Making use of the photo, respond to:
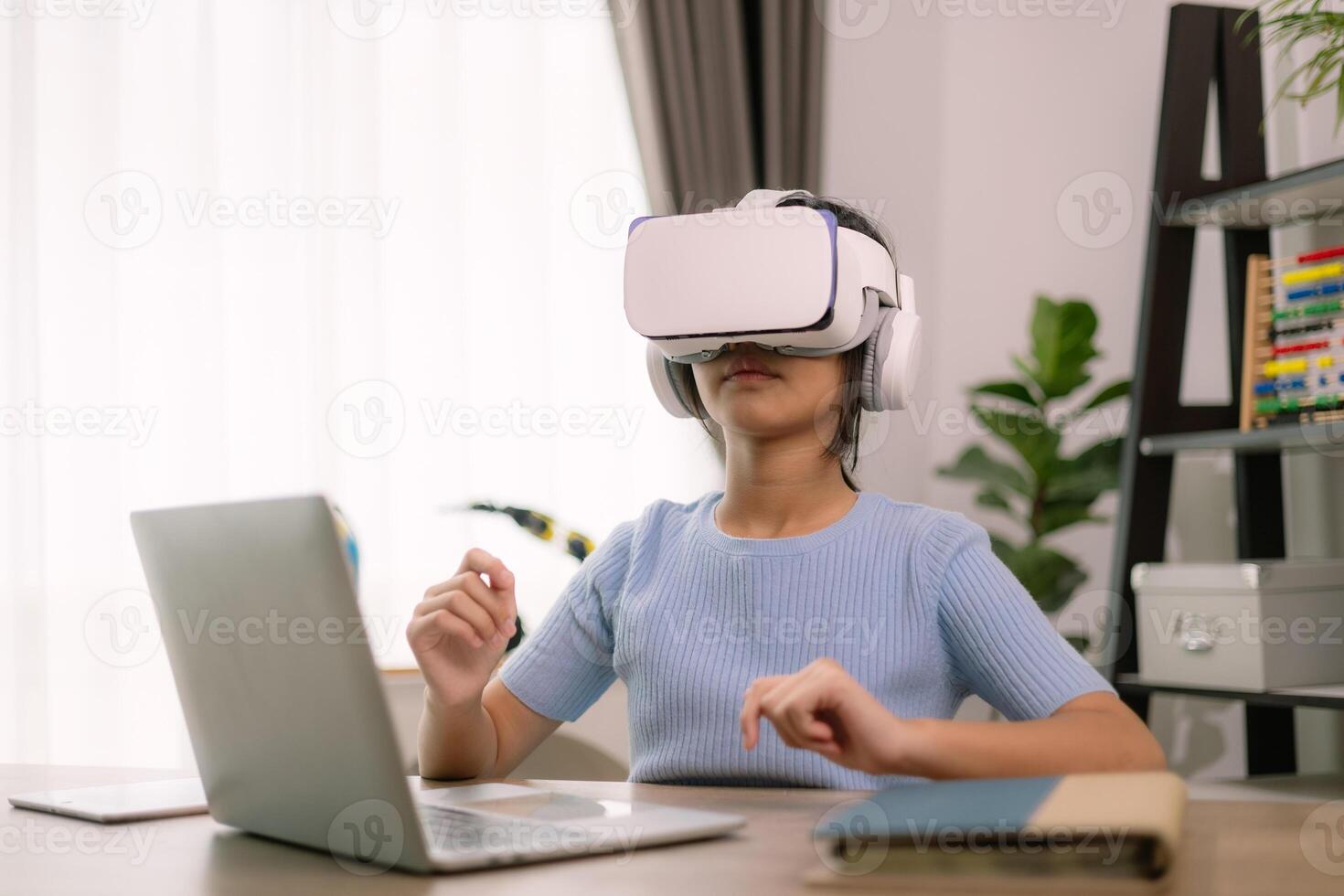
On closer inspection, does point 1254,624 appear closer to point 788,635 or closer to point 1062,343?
point 1062,343

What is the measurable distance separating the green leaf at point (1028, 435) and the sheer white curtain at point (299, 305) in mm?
671

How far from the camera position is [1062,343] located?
2674 millimetres

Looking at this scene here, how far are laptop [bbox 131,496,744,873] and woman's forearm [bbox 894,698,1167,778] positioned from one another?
147 mm

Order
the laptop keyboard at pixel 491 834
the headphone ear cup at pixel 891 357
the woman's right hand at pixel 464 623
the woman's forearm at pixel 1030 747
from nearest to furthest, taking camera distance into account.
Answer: the laptop keyboard at pixel 491 834, the woman's forearm at pixel 1030 747, the woman's right hand at pixel 464 623, the headphone ear cup at pixel 891 357

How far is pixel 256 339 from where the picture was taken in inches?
108

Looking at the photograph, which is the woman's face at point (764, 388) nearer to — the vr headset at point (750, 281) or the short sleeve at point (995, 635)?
the vr headset at point (750, 281)

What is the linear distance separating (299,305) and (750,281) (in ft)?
6.18

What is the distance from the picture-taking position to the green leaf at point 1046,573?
2699 mm

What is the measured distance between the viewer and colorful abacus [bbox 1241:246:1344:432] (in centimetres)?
217

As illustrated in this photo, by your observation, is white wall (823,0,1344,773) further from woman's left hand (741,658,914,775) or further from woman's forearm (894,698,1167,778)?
woman's left hand (741,658,914,775)

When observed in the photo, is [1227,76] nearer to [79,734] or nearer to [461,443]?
[461,443]

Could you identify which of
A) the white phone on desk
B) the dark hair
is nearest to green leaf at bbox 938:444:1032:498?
the dark hair

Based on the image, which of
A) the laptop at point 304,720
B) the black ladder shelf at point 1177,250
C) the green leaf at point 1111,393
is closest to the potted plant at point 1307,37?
the black ladder shelf at point 1177,250

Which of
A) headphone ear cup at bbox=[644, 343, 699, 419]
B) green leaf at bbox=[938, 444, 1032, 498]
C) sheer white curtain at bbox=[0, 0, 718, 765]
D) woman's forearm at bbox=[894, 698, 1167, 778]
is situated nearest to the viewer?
woman's forearm at bbox=[894, 698, 1167, 778]
